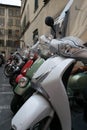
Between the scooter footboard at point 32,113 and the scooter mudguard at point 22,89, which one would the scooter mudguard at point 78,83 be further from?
the scooter mudguard at point 22,89

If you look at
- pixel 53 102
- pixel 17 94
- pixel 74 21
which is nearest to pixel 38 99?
pixel 53 102

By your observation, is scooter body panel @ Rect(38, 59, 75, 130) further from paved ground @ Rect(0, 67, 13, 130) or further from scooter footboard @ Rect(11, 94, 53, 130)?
paved ground @ Rect(0, 67, 13, 130)

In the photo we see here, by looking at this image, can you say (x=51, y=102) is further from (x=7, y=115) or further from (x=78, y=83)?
(x=7, y=115)

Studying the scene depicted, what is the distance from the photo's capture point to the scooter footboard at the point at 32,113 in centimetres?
225

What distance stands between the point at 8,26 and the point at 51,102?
172 feet

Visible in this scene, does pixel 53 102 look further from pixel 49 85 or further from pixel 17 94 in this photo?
pixel 17 94

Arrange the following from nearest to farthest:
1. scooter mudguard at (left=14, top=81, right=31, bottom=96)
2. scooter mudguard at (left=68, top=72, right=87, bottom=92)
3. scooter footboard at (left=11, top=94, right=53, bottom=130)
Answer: scooter footboard at (left=11, top=94, right=53, bottom=130) < scooter mudguard at (left=68, top=72, right=87, bottom=92) < scooter mudguard at (left=14, top=81, right=31, bottom=96)

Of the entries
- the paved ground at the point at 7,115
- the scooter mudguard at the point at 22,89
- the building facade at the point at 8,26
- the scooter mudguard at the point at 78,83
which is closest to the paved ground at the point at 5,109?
the paved ground at the point at 7,115

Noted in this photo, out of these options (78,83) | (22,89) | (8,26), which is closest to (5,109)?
(22,89)

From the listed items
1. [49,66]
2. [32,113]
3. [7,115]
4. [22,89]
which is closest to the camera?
[32,113]

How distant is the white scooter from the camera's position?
89.7 inches

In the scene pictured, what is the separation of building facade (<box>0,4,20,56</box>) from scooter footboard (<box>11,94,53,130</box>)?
51069 mm

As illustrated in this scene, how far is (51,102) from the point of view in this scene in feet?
7.64

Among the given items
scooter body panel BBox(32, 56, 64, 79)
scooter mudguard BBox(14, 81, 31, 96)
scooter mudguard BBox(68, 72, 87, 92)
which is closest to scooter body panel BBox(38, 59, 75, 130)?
scooter body panel BBox(32, 56, 64, 79)
